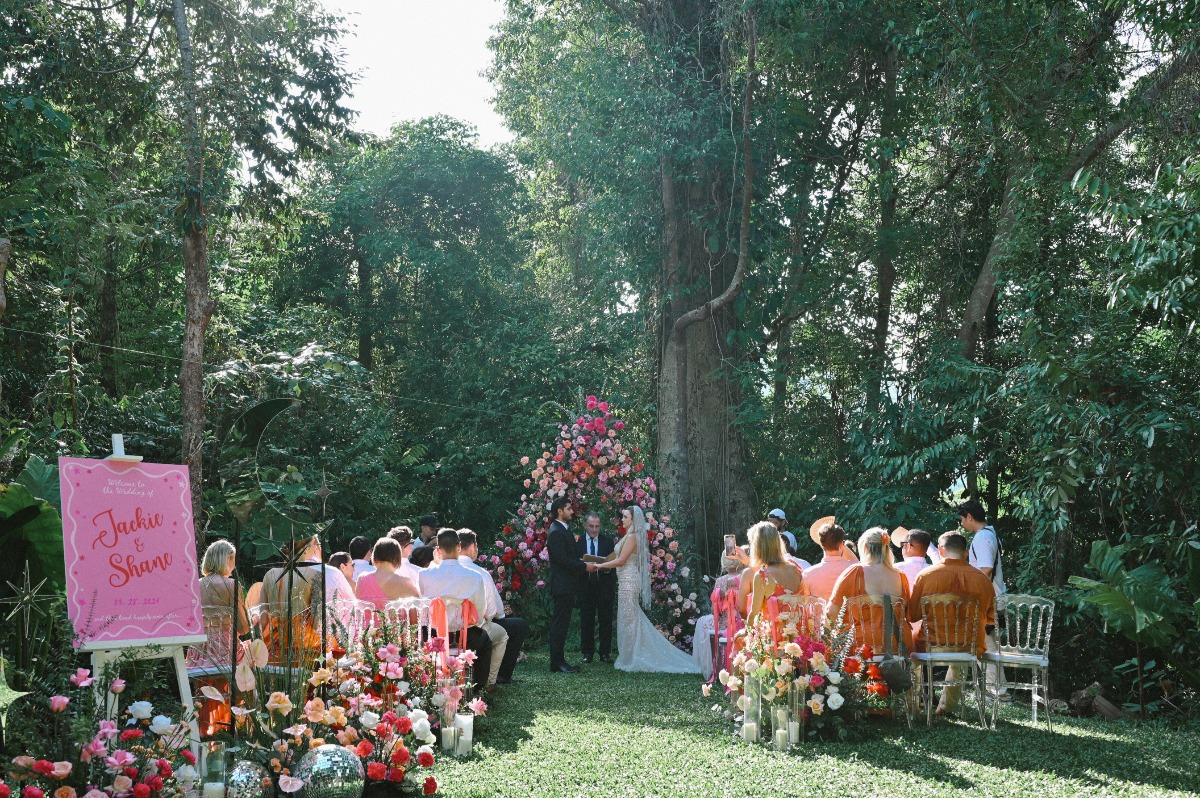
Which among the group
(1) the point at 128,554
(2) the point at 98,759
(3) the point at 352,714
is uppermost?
(1) the point at 128,554

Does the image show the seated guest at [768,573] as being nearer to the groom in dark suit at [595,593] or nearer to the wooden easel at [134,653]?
the wooden easel at [134,653]

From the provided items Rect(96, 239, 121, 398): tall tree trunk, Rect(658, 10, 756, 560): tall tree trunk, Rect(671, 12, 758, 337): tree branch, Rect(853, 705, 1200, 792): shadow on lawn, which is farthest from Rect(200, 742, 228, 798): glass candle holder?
Rect(96, 239, 121, 398): tall tree trunk

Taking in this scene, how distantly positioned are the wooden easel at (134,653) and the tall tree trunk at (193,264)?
331 inches

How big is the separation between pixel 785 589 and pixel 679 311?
8168 millimetres

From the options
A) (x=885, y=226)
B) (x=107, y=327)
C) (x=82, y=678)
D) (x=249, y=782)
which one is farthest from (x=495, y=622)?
(x=107, y=327)

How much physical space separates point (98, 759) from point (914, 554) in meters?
6.23

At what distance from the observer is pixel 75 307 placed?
14.0 m

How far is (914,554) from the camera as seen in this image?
855cm

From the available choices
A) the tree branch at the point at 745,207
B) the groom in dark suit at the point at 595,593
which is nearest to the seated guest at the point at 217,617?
the groom in dark suit at the point at 595,593

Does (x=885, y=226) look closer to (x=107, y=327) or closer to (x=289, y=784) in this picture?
(x=289, y=784)

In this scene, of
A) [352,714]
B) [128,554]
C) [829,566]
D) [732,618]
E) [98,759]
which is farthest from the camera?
[732,618]

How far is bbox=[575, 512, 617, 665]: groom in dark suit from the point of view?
12195mm

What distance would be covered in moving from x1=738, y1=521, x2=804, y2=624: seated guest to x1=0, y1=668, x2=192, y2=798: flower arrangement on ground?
419 centimetres

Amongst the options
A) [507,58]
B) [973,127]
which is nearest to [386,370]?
[507,58]
